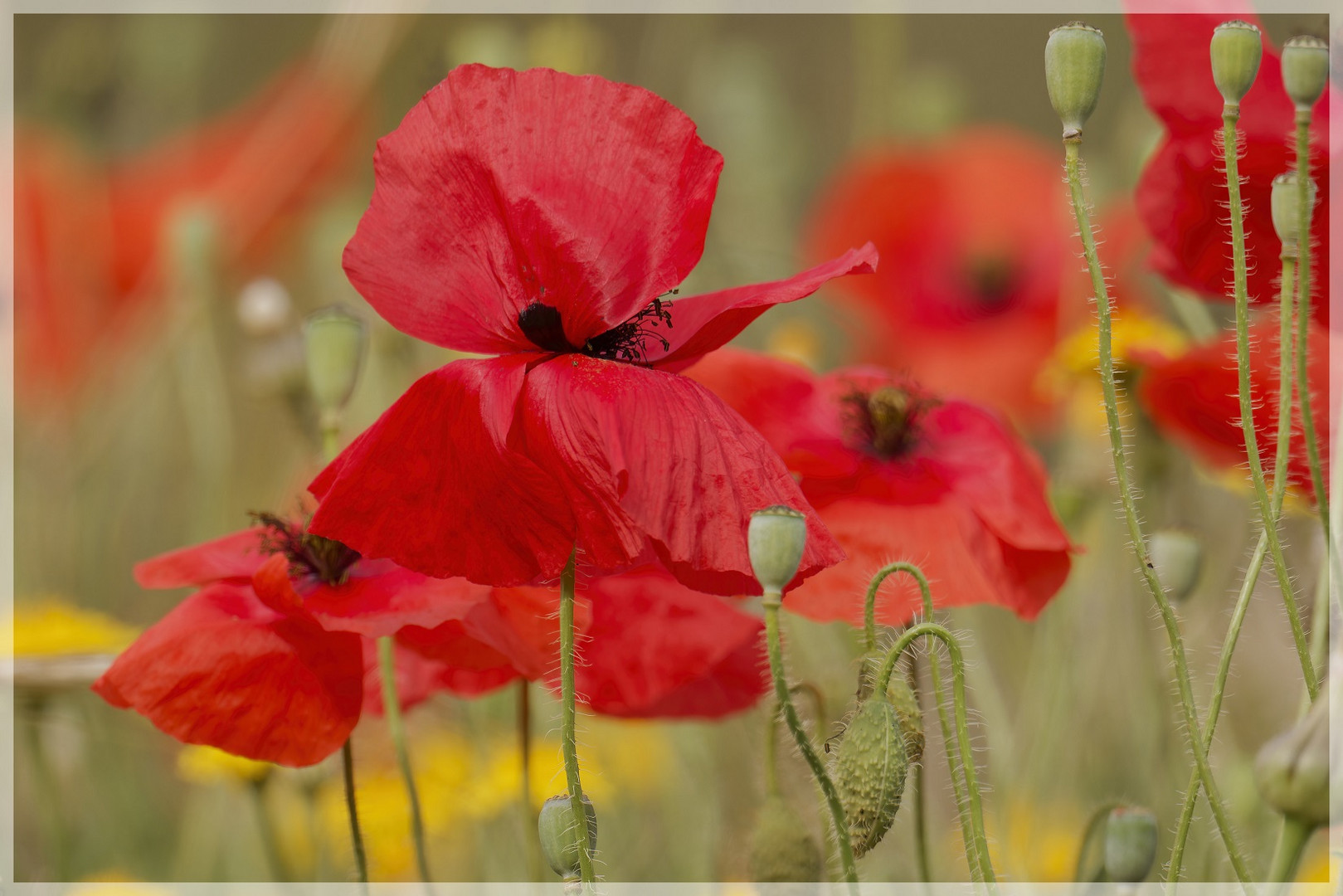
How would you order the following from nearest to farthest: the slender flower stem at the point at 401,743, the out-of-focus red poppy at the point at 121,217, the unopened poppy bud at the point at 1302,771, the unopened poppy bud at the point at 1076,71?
the unopened poppy bud at the point at 1302,771
the unopened poppy bud at the point at 1076,71
the slender flower stem at the point at 401,743
the out-of-focus red poppy at the point at 121,217

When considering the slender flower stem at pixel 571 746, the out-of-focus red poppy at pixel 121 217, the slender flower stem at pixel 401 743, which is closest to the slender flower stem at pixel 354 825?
the slender flower stem at pixel 401 743

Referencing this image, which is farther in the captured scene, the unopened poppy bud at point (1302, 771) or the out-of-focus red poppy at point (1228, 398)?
the out-of-focus red poppy at point (1228, 398)

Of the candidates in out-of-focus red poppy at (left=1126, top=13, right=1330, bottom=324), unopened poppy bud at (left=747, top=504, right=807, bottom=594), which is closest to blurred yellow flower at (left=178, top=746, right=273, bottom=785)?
unopened poppy bud at (left=747, top=504, right=807, bottom=594)

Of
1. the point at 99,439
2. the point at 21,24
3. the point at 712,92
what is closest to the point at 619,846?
the point at 99,439

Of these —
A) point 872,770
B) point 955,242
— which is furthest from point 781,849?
point 955,242

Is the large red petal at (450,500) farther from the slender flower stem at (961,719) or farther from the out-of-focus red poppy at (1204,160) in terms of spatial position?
the out-of-focus red poppy at (1204,160)
